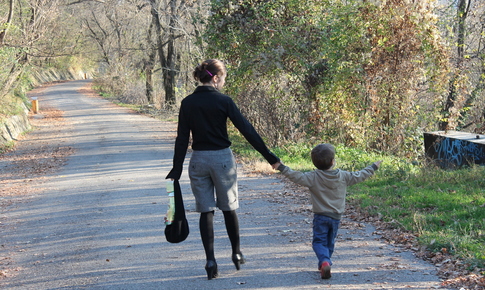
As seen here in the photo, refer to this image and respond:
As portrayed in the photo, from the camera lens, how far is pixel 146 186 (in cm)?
1052

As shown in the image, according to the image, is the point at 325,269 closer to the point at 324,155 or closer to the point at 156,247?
the point at 324,155

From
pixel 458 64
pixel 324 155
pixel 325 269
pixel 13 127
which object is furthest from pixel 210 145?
pixel 13 127

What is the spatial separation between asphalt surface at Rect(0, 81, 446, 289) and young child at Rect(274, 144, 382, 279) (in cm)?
35

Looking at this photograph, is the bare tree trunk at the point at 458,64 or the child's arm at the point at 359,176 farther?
the bare tree trunk at the point at 458,64

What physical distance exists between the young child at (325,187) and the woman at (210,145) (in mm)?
357

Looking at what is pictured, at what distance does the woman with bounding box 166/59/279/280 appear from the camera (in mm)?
4598

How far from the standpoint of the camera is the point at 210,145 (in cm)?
462

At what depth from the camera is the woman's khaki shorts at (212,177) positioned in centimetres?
461

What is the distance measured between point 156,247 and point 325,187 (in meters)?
2.45

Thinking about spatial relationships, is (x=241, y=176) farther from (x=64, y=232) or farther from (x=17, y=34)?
(x=17, y=34)

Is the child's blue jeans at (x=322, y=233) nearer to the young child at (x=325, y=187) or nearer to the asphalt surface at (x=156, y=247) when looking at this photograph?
the young child at (x=325, y=187)

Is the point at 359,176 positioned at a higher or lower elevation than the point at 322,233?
higher

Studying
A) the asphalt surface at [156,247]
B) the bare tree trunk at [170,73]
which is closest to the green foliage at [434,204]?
the asphalt surface at [156,247]

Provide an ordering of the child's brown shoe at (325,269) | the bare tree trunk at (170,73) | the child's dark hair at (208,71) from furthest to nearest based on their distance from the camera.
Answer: the bare tree trunk at (170,73) < the child's dark hair at (208,71) < the child's brown shoe at (325,269)
